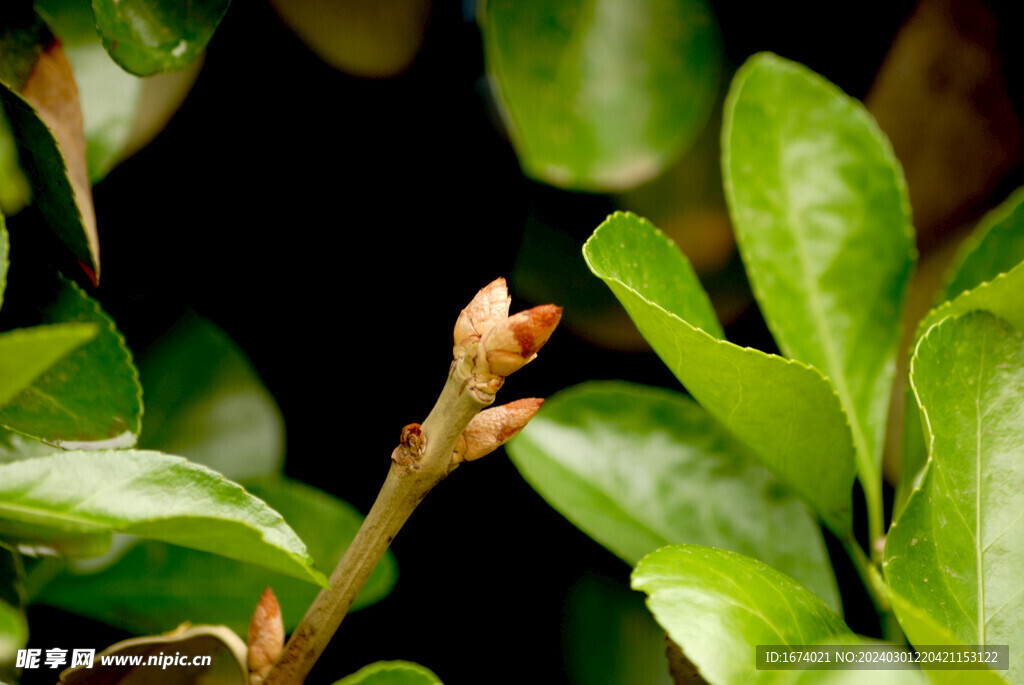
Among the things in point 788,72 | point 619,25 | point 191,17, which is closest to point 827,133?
point 788,72

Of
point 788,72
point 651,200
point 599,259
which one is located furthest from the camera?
point 651,200

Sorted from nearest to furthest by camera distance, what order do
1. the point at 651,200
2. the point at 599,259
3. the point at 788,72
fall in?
the point at 599,259, the point at 788,72, the point at 651,200

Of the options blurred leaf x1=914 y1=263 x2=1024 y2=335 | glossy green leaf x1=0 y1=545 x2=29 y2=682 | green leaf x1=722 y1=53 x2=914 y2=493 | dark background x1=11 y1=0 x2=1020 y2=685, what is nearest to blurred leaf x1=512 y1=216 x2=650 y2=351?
dark background x1=11 y1=0 x2=1020 y2=685

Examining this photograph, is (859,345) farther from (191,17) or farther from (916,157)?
(191,17)

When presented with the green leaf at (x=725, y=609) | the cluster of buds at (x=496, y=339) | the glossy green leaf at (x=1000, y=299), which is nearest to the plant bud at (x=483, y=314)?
the cluster of buds at (x=496, y=339)

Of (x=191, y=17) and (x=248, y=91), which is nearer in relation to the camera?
(x=191, y=17)

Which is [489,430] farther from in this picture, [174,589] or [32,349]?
[174,589]

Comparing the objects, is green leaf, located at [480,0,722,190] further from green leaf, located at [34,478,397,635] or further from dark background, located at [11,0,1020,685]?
green leaf, located at [34,478,397,635]

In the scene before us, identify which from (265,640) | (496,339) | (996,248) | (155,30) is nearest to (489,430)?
(496,339)
